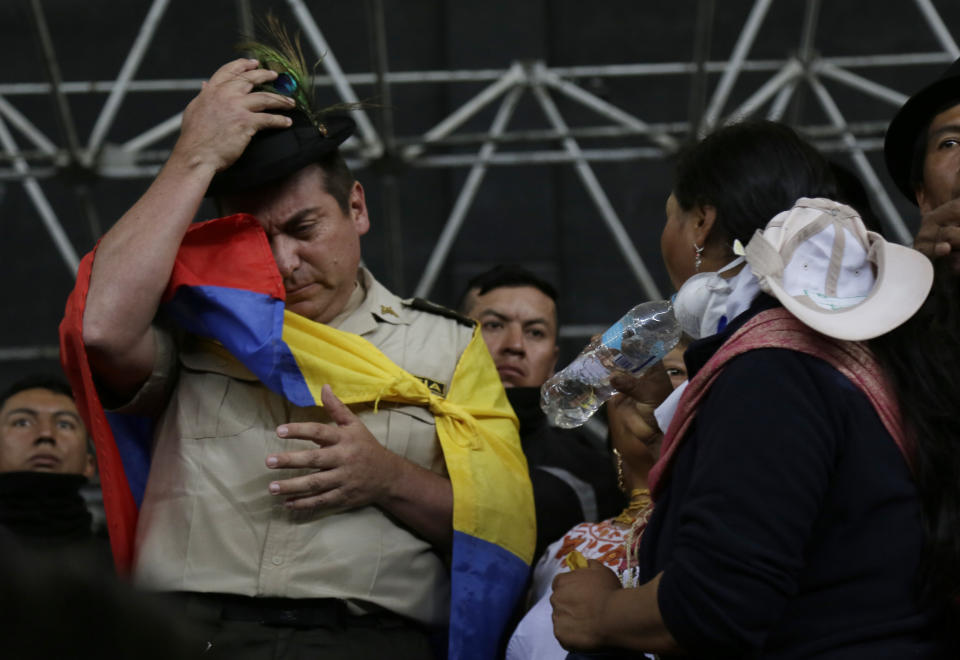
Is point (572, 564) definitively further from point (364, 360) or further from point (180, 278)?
point (180, 278)

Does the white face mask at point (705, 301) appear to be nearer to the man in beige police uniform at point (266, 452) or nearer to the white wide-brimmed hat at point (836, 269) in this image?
the white wide-brimmed hat at point (836, 269)

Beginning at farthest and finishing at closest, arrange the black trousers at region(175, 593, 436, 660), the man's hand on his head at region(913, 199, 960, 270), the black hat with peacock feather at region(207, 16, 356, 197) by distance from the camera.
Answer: the black hat with peacock feather at region(207, 16, 356, 197)
the black trousers at region(175, 593, 436, 660)
the man's hand on his head at region(913, 199, 960, 270)

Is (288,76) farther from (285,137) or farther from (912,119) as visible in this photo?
(912,119)

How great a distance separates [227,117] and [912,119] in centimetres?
120

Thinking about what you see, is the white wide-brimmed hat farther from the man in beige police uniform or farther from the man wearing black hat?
the man in beige police uniform

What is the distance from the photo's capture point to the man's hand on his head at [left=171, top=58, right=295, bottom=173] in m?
2.12

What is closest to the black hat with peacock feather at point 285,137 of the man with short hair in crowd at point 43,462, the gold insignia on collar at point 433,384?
the gold insignia on collar at point 433,384

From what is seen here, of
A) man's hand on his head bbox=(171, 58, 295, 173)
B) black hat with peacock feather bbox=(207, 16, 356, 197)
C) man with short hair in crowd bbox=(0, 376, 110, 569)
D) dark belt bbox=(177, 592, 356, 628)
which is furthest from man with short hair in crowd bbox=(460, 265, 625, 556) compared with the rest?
man with short hair in crowd bbox=(0, 376, 110, 569)

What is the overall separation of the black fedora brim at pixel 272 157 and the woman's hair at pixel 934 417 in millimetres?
1115

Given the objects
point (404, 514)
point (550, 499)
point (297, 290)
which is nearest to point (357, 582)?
point (404, 514)

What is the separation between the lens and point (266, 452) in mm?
2094

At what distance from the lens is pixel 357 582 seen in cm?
204

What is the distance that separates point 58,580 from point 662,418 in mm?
1136

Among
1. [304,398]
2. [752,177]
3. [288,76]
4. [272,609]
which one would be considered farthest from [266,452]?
[752,177]
